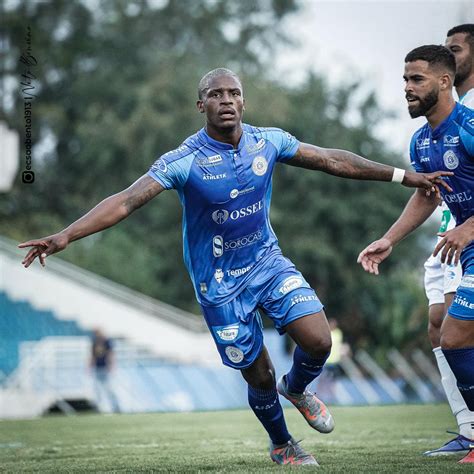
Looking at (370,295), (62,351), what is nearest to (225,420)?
(62,351)

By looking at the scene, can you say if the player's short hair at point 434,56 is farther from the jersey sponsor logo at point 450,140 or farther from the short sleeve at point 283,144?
the short sleeve at point 283,144

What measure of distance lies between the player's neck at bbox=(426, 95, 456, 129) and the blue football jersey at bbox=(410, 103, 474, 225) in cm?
4

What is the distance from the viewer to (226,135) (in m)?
7.79

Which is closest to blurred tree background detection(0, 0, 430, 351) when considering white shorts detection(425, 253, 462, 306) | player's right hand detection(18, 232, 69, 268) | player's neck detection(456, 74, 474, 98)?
white shorts detection(425, 253, 462, 306)

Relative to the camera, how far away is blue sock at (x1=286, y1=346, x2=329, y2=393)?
7.82 m

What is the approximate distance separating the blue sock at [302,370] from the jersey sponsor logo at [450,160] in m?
1.72

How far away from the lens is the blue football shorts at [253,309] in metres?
7.67

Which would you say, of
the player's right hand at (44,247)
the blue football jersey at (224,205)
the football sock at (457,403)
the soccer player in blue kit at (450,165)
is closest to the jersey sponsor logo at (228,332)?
the blue football jersey at (224,205)

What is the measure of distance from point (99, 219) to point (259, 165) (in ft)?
4.57

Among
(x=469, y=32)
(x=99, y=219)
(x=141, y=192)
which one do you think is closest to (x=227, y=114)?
(x=141, y=192)

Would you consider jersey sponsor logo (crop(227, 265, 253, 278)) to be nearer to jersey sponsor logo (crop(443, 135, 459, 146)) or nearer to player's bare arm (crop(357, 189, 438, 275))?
player's bare arm (crop(357, 189, 438, 275))

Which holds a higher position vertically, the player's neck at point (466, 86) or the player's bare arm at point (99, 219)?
the player's neck at point (466, 86)

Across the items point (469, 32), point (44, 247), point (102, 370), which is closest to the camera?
point (44, 247)

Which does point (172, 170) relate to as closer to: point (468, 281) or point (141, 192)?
point (141, 192)
